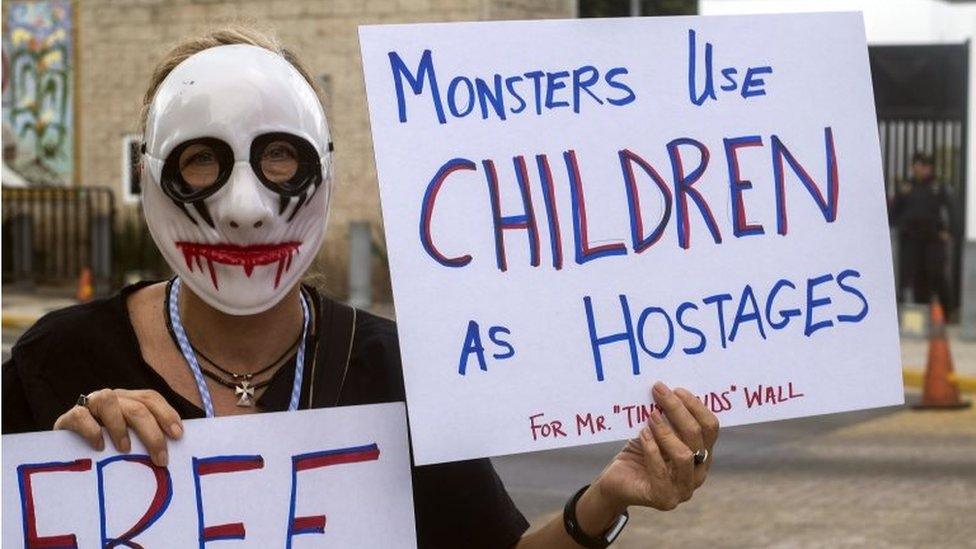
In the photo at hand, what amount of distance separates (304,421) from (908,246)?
18.1 m

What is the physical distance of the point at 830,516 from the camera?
349 inches

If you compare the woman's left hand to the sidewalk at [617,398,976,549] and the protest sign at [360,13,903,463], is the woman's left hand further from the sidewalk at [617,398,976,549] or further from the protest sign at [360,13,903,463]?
the sidewalk at [617,398,976,549]

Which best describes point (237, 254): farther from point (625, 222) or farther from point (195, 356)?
point (625, 222)

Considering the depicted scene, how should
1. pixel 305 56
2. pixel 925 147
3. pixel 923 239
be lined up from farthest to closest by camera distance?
pixel 305 56 → pixel 925 147 → pixel 923 239

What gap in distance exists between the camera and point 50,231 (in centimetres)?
2342

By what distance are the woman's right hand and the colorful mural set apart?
72.0 feet

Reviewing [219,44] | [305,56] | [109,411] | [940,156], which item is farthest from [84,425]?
[940,156]

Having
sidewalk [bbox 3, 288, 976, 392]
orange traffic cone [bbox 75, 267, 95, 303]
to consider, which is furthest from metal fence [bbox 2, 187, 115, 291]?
orange traffic cone [bbox 75, 267, 95, 303]

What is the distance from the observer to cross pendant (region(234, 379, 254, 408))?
2459 mm

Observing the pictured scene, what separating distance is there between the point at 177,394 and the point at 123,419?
0.14 meters

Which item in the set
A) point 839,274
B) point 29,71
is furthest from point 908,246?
point 839,274

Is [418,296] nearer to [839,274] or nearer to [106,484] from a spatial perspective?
[106,484]

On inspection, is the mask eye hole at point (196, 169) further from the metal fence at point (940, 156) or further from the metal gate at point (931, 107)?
the metal gate at point (931, 107)

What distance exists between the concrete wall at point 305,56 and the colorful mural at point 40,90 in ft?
0.69
